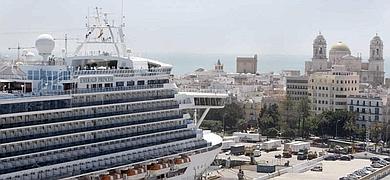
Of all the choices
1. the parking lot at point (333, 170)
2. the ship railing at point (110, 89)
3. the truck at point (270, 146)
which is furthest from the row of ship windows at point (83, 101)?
the truck at point (270, 146)

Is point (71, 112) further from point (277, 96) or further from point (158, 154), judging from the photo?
point (277, 96)

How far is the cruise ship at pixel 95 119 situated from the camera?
16.9 meters

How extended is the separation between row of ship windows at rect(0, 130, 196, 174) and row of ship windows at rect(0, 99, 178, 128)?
2.30 ft

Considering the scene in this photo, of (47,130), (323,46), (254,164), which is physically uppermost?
(323,46)

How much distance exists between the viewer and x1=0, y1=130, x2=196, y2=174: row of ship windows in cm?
1664

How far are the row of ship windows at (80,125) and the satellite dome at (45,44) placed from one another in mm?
2556

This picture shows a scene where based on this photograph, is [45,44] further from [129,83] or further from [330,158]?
[330,158]

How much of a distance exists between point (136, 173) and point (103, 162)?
3.80ft

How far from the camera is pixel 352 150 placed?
3612 cm

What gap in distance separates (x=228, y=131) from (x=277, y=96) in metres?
8.37

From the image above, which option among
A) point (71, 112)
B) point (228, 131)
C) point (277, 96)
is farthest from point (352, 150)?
point (71, 112)

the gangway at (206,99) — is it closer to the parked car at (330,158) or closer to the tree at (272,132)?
the parked car at (330,158)

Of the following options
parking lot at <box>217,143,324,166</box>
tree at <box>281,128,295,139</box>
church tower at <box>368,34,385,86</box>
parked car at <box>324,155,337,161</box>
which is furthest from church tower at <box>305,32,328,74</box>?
parked car at <box>324,155,337,161</box>

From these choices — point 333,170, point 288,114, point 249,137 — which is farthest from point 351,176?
point 288,114
